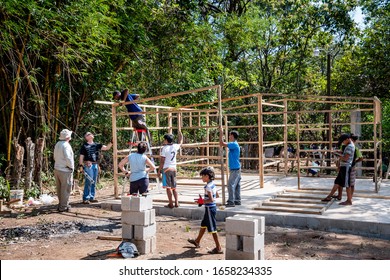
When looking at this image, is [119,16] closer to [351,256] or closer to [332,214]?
[332,214]

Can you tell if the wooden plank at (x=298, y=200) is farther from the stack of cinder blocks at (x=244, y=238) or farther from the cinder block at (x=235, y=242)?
the cinder block at (x=235, y=242)

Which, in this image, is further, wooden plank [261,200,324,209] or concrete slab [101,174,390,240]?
wooden plank [261,200,324,209]

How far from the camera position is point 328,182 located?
30.5ft

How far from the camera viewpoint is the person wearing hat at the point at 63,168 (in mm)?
6941

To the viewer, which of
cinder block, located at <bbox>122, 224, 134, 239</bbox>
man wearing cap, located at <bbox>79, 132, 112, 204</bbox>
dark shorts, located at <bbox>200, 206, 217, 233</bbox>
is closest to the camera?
dark shorts, located at <bbox>200, 206, 217, 233</bbox>

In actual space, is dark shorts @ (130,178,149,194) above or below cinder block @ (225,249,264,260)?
above

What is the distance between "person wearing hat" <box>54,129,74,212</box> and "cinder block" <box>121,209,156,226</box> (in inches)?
105

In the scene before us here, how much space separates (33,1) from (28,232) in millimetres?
4048

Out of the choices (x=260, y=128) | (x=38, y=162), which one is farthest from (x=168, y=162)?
(x=38, y=162)

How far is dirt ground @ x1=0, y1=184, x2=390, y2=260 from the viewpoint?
4605mm

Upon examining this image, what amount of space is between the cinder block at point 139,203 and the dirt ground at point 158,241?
0.55 m

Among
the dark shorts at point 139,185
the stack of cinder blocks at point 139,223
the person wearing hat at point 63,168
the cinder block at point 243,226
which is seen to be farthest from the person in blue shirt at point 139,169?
the cinder block at point 243,226

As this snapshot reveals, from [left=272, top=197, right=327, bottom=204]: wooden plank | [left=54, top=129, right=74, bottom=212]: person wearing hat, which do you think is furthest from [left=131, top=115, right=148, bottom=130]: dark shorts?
[left=272, top=197, right=327, bottom=204]: wooden plank

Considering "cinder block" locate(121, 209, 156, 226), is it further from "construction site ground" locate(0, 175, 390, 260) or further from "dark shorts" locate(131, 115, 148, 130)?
"dark shorts" locate(131, 115, 148, 130)
